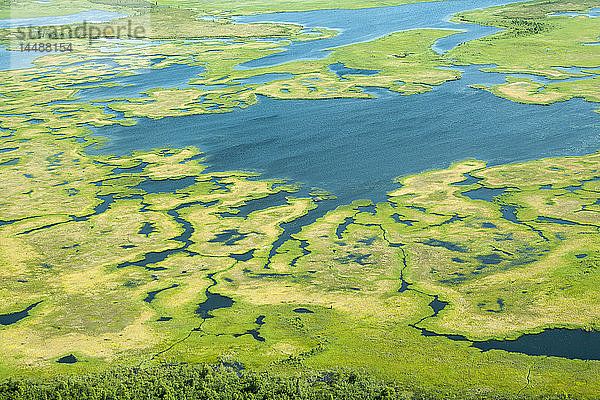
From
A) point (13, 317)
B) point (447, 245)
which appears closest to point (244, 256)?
point (447, 245)

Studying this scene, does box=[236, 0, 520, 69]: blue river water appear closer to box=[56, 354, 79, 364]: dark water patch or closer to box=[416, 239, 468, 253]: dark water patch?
box=[416, 239, 468, 253]: dark water patch

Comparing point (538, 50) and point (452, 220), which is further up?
point (538, 50)

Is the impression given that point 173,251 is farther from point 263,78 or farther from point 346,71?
point 346,71

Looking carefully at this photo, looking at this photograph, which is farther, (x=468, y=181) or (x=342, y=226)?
(x=468, y=181)

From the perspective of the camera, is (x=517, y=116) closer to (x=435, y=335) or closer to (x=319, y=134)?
(x=319, y=134)

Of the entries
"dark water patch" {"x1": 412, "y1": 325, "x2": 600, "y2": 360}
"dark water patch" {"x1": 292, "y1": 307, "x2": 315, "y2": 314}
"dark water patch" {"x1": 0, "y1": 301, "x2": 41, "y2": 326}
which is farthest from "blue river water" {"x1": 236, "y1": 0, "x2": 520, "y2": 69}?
"dark water patch" {"x1": 412, "y1": 325, "x2": 600, "y2": 360}

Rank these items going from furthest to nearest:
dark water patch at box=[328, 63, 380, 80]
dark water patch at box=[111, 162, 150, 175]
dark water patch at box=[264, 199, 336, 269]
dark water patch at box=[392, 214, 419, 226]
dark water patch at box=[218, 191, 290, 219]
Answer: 1. dark water patch at box=[328, 63, 380, 80]
2. dark water patch at box=[111, 162, 150, 175]
3. dark water patch at box=[218, 191, 290, 219]
4. dark water patch at box=[392, 214, 419, 226]
5. dark water patch at box=[264, 199, 336, 269]

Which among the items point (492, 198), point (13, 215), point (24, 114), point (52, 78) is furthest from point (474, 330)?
point (52, 78)
